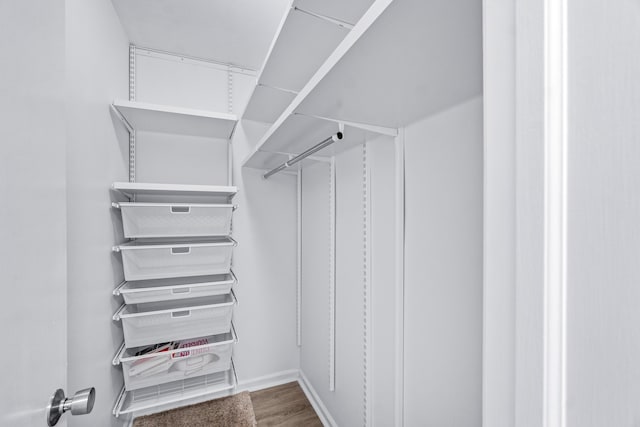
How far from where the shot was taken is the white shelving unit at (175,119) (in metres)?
1.40

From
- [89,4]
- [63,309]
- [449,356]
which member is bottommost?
[449,356]

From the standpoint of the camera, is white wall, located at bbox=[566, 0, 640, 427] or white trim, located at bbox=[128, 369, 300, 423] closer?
white wall, located at bbox=[566, 0, 640, 427]

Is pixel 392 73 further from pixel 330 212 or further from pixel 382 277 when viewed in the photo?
pixel 330 212

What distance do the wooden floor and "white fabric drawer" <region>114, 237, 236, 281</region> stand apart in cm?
96

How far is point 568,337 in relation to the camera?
0.26 m

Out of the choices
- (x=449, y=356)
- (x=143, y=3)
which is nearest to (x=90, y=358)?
(x=449, y=356)

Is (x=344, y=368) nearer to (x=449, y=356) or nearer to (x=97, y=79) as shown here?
(x=449, y=356)

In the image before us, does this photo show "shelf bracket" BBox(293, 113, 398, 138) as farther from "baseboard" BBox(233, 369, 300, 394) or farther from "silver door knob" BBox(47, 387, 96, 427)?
"baseboard" BBox(233, 369, 300, 394)

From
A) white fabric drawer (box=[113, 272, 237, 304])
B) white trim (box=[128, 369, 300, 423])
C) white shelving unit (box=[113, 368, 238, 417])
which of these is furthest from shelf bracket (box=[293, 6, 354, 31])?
white trim (box=[128, 369, 300, 423])

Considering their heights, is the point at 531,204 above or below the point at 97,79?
below

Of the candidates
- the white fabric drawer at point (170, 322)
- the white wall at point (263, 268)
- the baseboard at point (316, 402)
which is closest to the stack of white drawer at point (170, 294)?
the white fabric drawer at point (170, 322)

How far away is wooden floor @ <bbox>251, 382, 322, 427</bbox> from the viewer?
1657 millimetres

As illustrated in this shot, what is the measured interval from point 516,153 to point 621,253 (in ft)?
0.41

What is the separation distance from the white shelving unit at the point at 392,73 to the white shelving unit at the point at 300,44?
342mm
